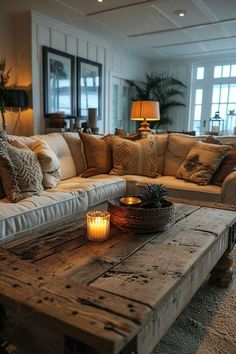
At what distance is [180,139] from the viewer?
3.33m

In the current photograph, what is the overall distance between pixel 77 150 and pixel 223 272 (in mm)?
1918

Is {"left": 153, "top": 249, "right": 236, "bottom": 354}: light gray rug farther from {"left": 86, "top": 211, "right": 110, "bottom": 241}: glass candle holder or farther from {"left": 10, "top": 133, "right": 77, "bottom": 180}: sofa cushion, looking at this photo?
{"left": 10, "top": 133, "right": 77, "bottom": 180}: sofa cushion

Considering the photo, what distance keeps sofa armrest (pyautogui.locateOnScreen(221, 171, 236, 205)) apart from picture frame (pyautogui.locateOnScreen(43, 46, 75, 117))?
326 cm

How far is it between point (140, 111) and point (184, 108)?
14.1 ft

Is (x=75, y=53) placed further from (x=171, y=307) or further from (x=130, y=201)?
(x=171, y=307)

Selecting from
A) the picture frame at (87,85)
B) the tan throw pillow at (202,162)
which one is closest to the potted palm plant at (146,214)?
the tan throw pillow at (202,162)

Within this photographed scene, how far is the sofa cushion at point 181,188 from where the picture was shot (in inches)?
104

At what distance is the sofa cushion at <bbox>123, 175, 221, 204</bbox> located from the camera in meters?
2.64

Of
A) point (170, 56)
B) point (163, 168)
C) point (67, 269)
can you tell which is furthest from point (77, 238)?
point (170, 56)

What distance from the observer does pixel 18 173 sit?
2100 mm

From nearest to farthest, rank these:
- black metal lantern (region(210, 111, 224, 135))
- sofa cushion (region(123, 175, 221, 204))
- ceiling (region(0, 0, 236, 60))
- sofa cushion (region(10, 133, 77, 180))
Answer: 1. sofa cushion (region(123, 175, 221, 204))
2. sofa cushion (region(10, 133, 77, 180))
3. ceiling (region(0, 0, 236, 60))
4. black metal lantern (region(210, 111, 224, 135))

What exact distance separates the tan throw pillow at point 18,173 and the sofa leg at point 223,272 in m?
1.31

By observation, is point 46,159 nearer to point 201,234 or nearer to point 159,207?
point 159,207

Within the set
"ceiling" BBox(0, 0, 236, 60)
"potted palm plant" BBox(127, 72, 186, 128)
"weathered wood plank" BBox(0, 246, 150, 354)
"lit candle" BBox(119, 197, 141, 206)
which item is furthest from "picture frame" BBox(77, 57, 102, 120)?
"weathered wood plank" BBox(0, 246, 150, 354)
